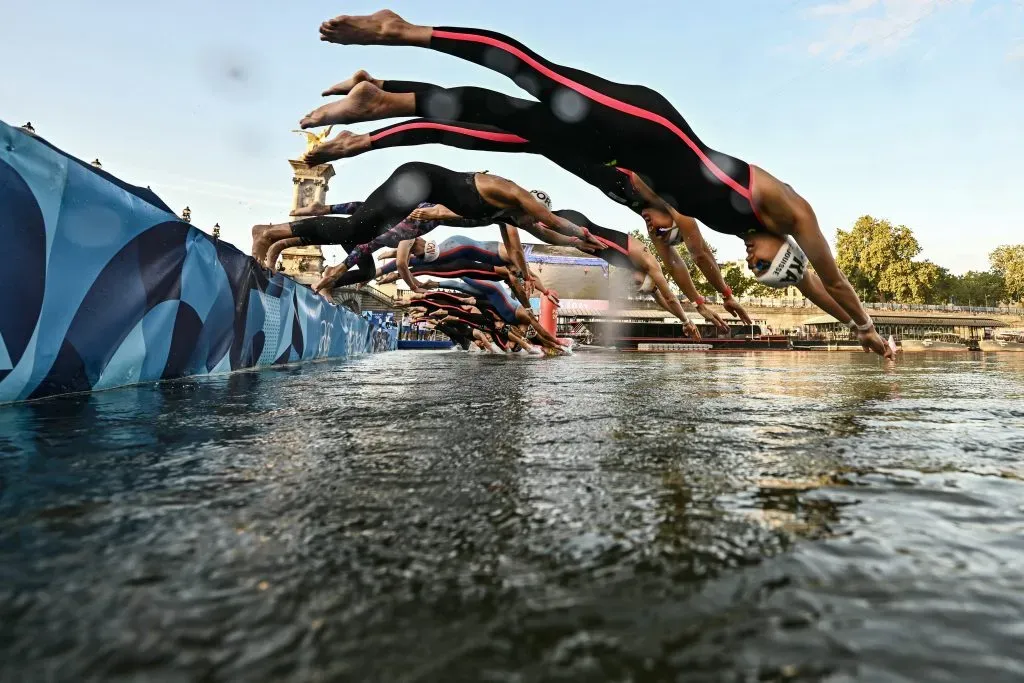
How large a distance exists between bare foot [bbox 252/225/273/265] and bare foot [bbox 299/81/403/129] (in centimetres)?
478

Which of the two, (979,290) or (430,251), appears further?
(979,290)

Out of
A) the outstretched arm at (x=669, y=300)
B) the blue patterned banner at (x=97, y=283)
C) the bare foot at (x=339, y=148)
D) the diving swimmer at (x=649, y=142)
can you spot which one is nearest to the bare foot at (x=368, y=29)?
the diving swimmer at (x=649, y=142)

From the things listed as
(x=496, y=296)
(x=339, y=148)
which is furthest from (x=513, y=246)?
(x=496, y=296)

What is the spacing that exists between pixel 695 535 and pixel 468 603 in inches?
19.3

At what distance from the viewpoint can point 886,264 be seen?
57906 millimetres

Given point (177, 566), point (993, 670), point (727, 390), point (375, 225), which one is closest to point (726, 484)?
point (993, 670)

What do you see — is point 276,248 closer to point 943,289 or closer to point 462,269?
point 462,269

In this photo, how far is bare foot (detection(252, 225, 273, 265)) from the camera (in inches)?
312

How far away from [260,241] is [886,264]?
66273 millimetres

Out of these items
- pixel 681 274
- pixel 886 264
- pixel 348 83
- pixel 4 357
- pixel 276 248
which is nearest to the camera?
pixel 4 357

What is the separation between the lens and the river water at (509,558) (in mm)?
625

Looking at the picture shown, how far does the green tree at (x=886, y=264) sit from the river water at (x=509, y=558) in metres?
64.3

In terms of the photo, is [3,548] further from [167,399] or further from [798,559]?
[167,399]

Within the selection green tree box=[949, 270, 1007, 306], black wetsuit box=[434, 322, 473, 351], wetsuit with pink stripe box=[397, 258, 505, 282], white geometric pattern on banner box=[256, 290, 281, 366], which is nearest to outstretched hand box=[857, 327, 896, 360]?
white geometric pattern on banner box=[256, 290, 281, 366]
